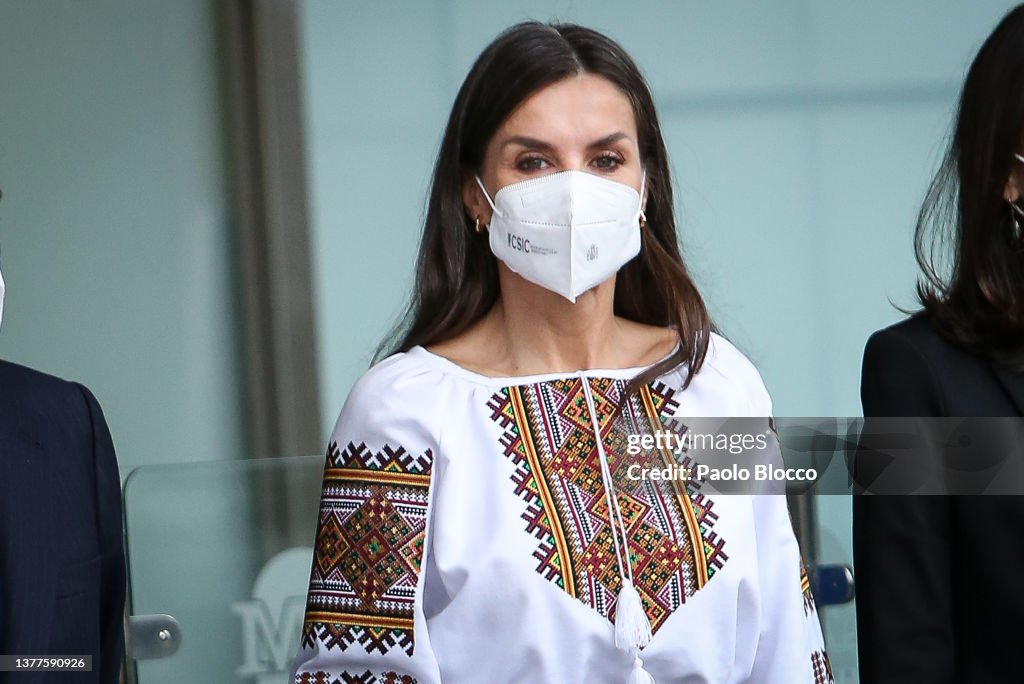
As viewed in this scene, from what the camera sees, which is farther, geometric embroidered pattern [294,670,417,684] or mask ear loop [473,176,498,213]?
mask ear loop [473,176,498,213]

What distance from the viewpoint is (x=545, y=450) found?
2656 mm

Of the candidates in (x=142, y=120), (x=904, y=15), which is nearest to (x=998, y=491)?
(x=904, y=15)

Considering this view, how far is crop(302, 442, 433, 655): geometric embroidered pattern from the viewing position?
254cm

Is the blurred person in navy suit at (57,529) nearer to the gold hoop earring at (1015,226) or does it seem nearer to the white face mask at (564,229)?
the white face mask at (564,229)

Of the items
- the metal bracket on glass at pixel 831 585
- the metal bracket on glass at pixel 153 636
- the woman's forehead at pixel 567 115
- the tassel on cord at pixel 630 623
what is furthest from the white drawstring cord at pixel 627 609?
the metal bracket on glass at pixel 153 636

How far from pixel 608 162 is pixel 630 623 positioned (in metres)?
0.78

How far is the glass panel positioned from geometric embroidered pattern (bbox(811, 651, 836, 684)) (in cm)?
121

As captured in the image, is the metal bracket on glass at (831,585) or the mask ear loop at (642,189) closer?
the mask ear loop at (642,189)

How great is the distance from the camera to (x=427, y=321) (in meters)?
2.86

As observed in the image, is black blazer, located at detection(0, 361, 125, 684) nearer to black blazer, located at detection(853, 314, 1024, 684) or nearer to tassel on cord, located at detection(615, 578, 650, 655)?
tassel on cord, located at detection(615, 578, 650, 655)

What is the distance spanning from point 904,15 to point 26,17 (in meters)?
2.25

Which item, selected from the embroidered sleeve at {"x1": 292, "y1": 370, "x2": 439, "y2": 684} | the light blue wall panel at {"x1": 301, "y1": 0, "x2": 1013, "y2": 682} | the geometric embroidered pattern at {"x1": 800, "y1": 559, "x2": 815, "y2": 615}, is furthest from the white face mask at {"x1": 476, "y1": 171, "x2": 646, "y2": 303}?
the light blue wall panel at {"x1": 301, "y1": 0, "x2": 1013, "y2": 682}

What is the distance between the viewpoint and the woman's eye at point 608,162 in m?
2.73

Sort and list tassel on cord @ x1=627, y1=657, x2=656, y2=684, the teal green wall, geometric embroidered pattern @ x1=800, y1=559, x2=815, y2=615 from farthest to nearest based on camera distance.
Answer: the teal green wall → geometric embroidered pattern @ x1=800, y1=559, x2=815, y2=615 → tassel on cord @ x1=627, y1=657, x2=656, y2=684
